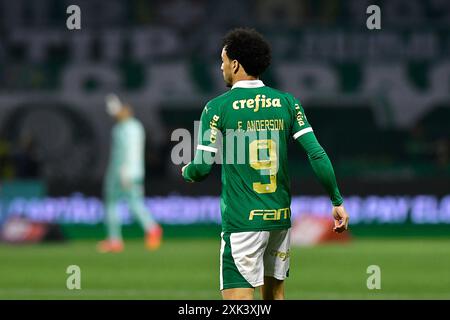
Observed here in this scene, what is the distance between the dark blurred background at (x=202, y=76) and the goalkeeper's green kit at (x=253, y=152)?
15.3 meters

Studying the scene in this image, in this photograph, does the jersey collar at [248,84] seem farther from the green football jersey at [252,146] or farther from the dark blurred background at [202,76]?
the dark blurred background at [202,76]

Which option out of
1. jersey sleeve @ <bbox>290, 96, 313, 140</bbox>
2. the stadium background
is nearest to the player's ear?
jersey sleeve @ <bbox>290, 96, 313, 140</bbox>

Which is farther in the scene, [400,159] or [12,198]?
[400,159]

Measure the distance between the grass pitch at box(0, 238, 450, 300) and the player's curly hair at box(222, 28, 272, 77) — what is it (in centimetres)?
449

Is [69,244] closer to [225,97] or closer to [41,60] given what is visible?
[41,60]

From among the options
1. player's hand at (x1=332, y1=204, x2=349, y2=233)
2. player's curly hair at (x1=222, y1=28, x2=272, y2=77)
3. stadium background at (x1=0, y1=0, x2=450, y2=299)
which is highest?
stadium background at (x1=0, y1=0, x2=450, y2=299)

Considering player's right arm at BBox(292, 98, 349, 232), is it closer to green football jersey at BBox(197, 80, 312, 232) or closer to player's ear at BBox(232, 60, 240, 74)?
green football jersey at BBox(197, 80, 312, 232)

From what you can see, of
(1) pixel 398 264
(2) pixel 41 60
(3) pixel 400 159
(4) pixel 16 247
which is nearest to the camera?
(1) pixel 398 264

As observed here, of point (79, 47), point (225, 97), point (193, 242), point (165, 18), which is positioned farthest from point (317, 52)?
point (225, 97)

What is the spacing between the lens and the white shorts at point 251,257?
675 cm

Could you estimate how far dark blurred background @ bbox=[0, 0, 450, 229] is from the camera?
75.9 feet

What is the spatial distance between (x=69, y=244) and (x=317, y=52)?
9.42m

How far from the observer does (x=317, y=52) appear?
2648 cm

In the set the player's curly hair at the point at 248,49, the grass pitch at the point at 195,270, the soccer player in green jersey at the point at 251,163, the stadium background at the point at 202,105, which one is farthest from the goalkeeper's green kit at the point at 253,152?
the stadium background at the point at 202,105
